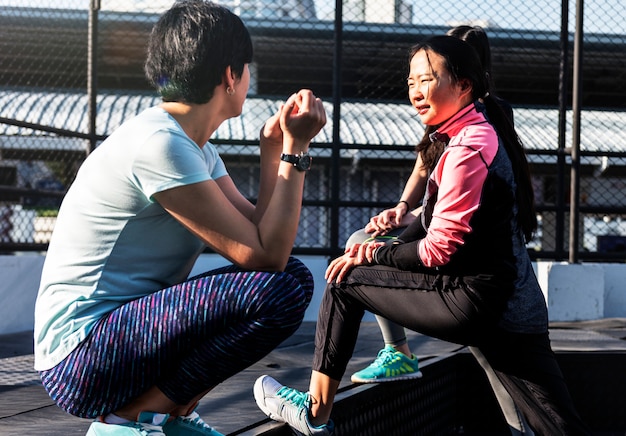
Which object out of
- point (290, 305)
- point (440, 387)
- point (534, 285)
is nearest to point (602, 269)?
point (440, 387)

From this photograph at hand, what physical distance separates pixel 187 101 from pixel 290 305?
20.2 inches

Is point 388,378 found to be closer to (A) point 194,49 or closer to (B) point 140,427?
(B) point 140,427

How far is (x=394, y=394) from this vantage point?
3131 millimetres

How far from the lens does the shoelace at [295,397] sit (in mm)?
2365

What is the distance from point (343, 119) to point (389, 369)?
6839 millimetres

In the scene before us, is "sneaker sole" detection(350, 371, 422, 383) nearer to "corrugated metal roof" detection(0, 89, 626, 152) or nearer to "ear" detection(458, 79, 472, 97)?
"ear" detection(458, 79, 472, 97)

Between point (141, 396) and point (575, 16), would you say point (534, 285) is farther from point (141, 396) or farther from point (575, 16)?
point (575, 16)

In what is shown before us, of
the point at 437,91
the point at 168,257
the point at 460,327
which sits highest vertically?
the point at 437,91

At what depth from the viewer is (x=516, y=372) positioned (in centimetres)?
229

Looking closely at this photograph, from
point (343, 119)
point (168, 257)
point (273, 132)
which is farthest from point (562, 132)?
point (168, 257)

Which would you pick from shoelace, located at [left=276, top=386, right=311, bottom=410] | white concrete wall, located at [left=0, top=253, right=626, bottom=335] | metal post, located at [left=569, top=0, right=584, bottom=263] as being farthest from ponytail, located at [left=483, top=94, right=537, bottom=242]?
metal post, located at [left=569, top=0, right=584, bottom=263]

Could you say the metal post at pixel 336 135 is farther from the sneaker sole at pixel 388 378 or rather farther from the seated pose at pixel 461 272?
the seated pose at pixel 461 272

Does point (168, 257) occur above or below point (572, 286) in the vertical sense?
above

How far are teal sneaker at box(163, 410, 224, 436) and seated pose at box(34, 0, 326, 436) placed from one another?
5cm
